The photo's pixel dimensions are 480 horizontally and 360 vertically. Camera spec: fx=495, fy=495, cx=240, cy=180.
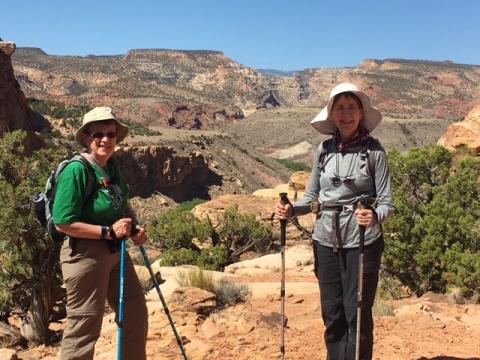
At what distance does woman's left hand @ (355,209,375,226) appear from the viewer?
121 inches

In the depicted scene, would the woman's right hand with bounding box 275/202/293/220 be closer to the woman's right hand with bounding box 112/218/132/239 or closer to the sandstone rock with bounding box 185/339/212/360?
the woman's right hand with bounding box 112/218/132/239

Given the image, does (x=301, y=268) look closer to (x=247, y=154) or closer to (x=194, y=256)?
(x=194, y=256)

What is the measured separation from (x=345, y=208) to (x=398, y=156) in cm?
892

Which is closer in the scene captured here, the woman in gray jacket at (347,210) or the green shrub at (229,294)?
the woman in gray jacket at (347,210)

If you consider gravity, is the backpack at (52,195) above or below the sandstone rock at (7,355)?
above

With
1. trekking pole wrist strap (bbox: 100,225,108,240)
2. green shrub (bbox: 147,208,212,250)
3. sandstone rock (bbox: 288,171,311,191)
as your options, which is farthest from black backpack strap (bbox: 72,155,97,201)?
sandstone rock (bbox: 288,171,311,191)

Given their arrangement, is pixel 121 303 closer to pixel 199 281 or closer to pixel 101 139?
pixel 101 139

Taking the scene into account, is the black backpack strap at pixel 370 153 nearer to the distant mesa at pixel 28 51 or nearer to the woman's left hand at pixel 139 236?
the woman's left hand at pixel 139 236

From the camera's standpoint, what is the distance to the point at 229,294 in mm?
6824

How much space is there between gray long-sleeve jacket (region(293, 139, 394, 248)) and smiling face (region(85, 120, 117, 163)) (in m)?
1.46

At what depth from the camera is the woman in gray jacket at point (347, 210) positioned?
323 cm

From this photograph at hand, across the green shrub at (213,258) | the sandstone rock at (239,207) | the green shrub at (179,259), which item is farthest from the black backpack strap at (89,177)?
the sandstone rock at (239,207)

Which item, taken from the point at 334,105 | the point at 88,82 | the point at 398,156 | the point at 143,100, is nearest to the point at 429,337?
the point at 334,105

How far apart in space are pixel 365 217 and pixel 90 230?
1.70 meters
